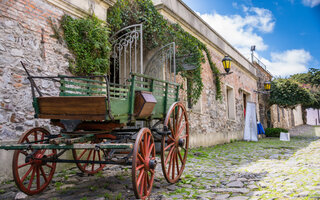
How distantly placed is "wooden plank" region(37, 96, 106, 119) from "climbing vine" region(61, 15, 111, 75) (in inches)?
86.6

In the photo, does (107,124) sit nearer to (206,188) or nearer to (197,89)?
(206,188)

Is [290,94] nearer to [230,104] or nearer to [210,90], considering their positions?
[230,104]

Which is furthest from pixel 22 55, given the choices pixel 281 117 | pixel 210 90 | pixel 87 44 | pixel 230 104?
pixel 281 117

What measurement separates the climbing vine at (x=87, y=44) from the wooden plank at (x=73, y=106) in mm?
2200

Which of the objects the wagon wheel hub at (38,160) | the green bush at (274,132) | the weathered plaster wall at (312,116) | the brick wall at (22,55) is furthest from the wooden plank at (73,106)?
the weathered plaster wall at (312,116)

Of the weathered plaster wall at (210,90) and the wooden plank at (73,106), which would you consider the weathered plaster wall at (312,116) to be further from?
the wooden plank at (73,106)

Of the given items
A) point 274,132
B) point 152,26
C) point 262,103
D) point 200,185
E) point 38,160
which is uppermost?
point 152,26

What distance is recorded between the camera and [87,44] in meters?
5.15

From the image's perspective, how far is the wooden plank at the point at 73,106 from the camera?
263 centimetres

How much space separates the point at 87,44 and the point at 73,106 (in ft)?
9.04

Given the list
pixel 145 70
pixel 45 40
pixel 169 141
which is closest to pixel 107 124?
pixel 169 141

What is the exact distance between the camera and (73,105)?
109 inches

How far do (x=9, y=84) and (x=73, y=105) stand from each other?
1.93 m

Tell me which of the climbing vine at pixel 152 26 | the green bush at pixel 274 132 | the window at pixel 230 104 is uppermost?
the climbing vine at pixel 152 26
